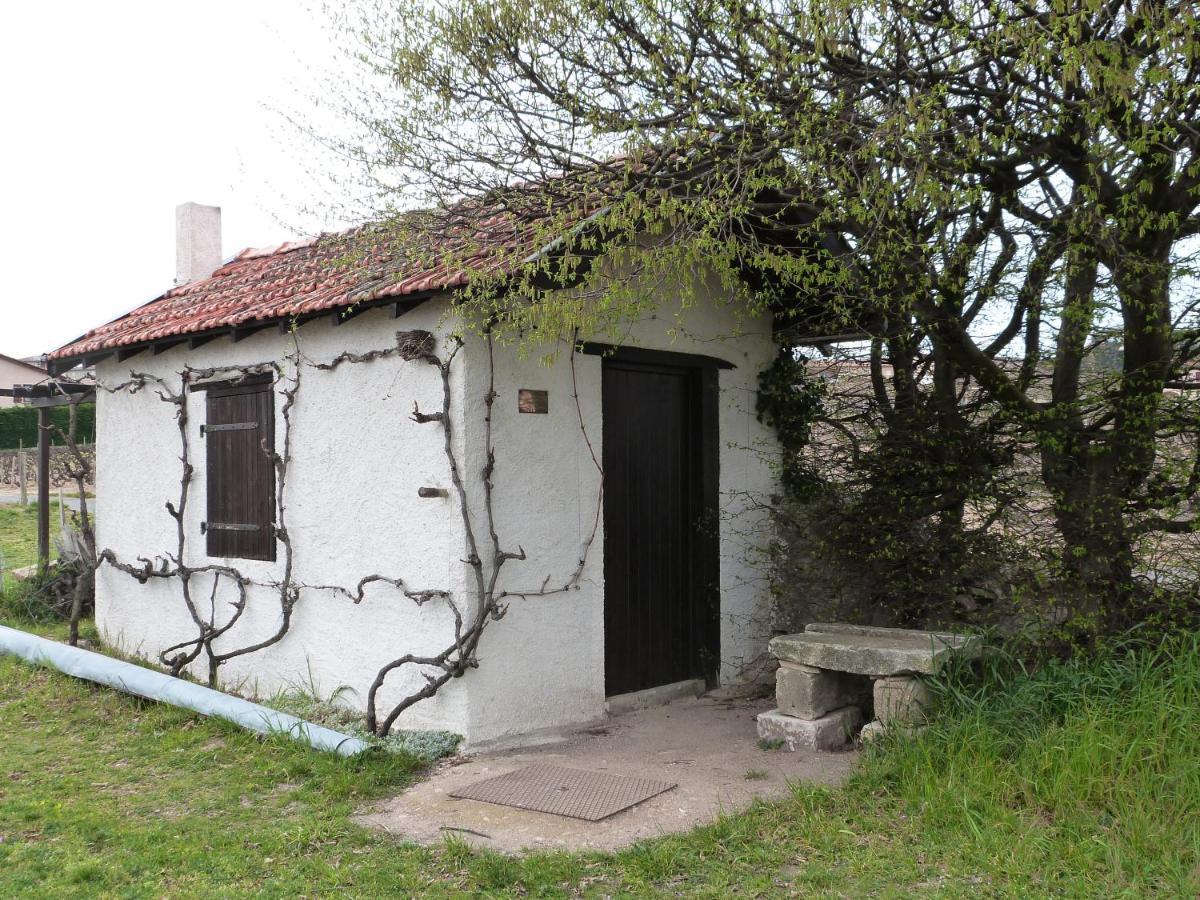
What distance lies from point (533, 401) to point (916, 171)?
8.53 feet

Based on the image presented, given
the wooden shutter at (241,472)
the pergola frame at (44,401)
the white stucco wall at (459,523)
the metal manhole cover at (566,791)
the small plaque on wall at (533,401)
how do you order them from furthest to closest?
the pergola frame at (44,401)
the wooden shutter at (241,472)
the small plaque on wall at (533,401)
the white stucco wall at (459,523)
the metal manhole cover at (566,791)

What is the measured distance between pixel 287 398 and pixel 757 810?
13.9 feet

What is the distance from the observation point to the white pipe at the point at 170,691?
5.85 m

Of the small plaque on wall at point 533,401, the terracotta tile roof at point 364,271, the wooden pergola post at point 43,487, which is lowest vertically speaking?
the wooden pergola post at point 43,487

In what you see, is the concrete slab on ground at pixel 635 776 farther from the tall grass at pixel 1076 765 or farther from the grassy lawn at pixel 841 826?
the tall grass at pixel 1076 765

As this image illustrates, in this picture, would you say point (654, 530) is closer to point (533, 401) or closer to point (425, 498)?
point (533, 401)

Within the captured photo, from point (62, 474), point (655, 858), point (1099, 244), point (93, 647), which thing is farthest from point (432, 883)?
point (62, 474)

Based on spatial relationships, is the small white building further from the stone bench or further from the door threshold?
the stone bench

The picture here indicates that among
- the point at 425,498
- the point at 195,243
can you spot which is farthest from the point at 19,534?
the point at 425,498

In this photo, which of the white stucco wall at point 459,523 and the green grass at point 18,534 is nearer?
the white stucco wall at point 459,523

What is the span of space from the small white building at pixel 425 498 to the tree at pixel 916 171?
2.40 feet

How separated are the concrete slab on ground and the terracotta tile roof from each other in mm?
2649

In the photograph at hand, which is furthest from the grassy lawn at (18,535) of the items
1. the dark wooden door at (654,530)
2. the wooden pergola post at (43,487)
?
the dark wooden door at (654,530)

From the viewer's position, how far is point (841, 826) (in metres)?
4.43
